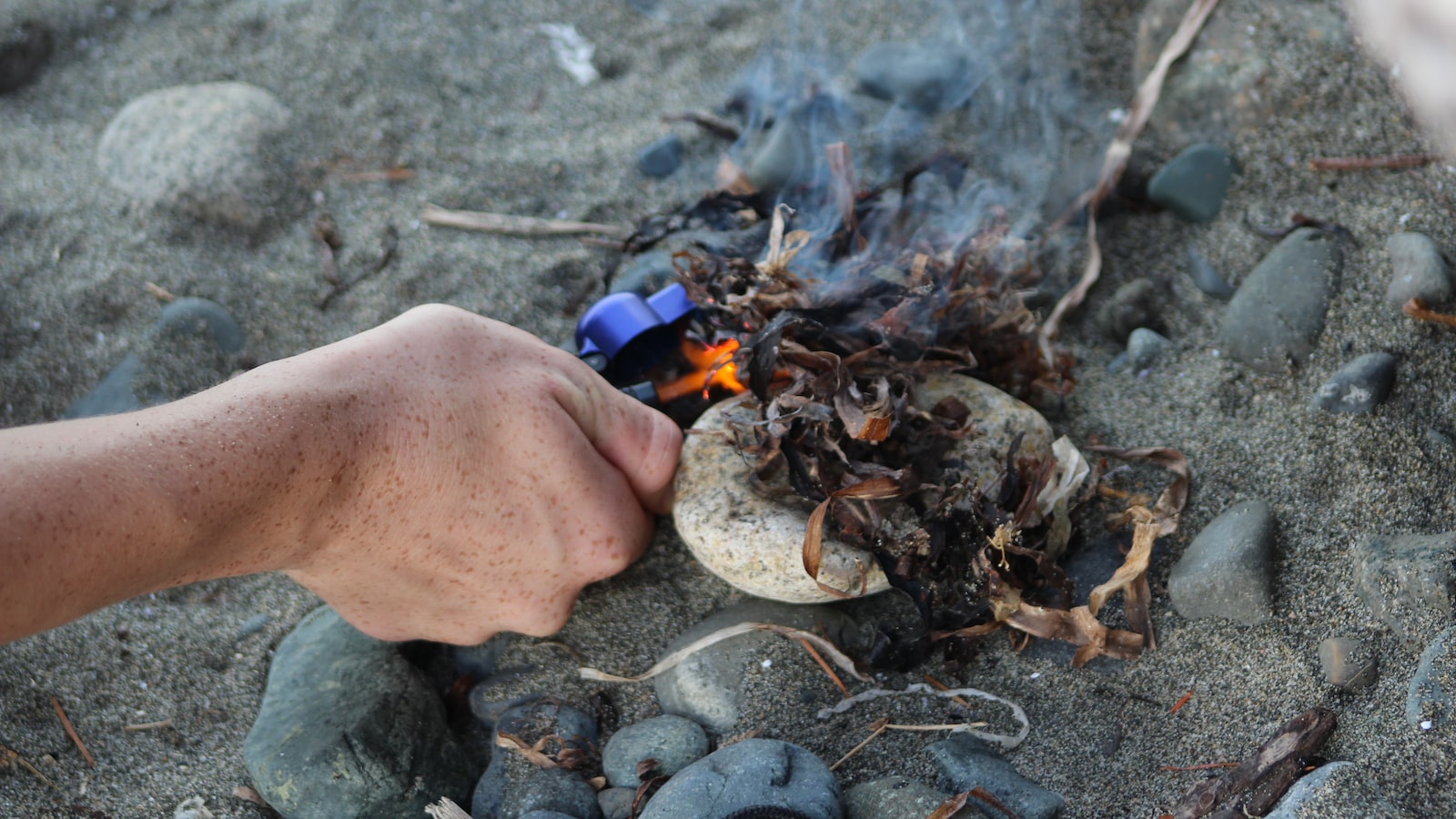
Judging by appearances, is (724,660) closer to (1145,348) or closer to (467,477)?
(467,477)

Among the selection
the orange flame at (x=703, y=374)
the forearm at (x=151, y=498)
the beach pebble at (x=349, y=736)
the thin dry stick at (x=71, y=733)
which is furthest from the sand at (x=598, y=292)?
the forearm at (x=151, y=498)

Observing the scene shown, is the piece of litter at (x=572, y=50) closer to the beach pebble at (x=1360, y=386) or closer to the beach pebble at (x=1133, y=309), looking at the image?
the beach pebble at (x=1133, y=309)

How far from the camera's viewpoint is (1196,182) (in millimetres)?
2662

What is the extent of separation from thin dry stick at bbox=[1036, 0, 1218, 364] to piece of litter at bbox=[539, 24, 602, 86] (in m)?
1.61

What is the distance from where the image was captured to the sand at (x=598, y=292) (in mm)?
1826

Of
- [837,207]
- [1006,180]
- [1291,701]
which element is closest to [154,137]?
[837,207]

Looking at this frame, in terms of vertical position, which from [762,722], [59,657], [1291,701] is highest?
[1291,701]

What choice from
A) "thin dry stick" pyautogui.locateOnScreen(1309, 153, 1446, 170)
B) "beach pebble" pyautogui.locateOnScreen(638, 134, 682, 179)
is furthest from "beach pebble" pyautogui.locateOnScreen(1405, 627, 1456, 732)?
"beach pebble" pyautogui.locateOnScreen(638, 134, 682, 179)

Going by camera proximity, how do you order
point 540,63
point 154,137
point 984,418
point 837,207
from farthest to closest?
1. point 540,63
2. point 154,137
3. point 837,207
4. point 984,418

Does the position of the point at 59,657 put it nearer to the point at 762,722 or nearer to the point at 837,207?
the point at 762,722

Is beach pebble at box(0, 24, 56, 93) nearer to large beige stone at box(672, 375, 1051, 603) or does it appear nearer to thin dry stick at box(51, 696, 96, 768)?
thin dry stick at box(51, 696, 96, 768)

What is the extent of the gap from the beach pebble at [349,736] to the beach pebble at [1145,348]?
171cm

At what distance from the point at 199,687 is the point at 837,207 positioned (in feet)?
5.81

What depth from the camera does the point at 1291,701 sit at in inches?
67.1
